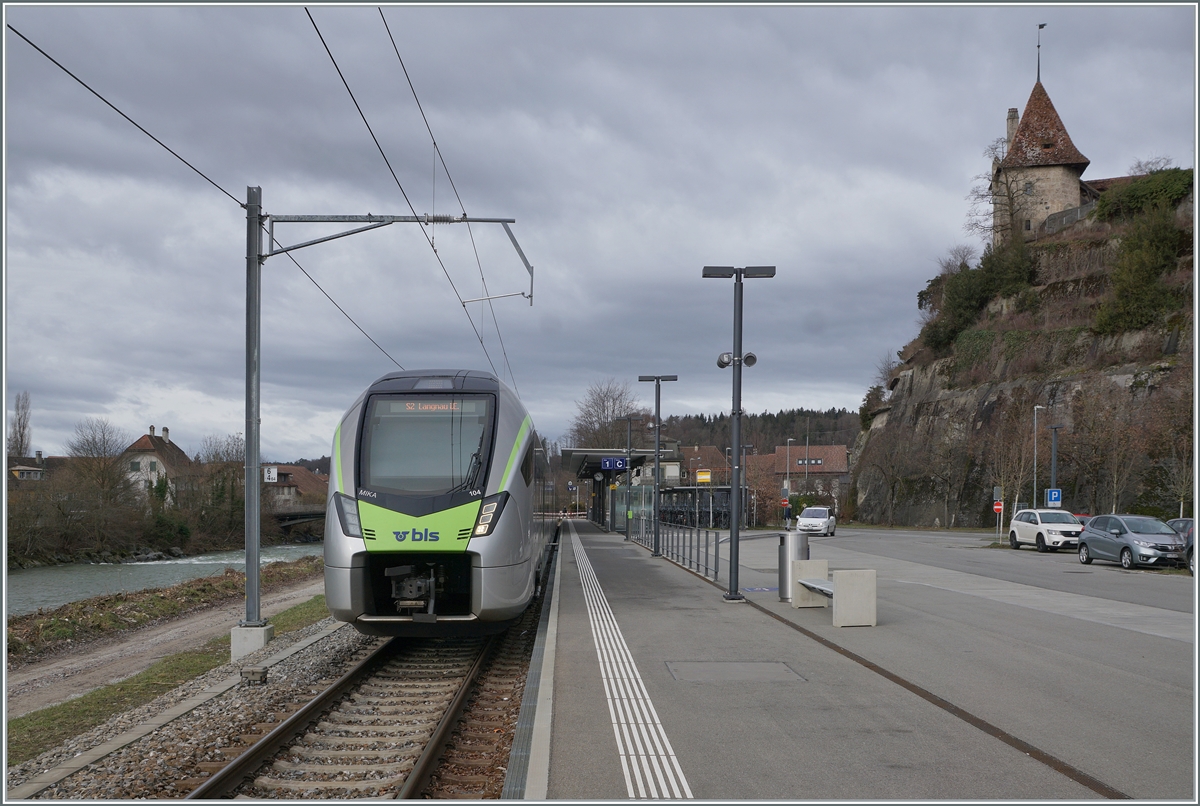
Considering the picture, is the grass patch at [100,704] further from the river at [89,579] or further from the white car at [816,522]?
the white car at [816,522]

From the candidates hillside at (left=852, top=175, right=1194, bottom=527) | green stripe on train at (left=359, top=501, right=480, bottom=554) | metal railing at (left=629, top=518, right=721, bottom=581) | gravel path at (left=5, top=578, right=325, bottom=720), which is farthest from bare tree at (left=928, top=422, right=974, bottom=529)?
green stripe on train at (left=359, top=501, right=480, bottom=554)

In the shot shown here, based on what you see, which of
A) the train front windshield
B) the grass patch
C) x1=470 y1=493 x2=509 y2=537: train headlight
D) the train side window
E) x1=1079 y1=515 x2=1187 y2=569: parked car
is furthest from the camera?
x1=1079 y1=515 x2=1187 y2=569: parked car

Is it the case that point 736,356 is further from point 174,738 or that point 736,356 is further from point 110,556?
point 110,556

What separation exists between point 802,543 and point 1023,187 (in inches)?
2826

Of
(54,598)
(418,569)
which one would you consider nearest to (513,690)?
(418,569)

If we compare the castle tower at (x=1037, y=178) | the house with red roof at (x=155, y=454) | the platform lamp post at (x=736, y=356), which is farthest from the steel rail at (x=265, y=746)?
the castle tower at (x=1037, y=178)

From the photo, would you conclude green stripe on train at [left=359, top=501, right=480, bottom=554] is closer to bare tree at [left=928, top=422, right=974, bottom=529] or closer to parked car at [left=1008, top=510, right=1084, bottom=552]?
parked car at [left=1008, top=510, right=1084, bottom=552]

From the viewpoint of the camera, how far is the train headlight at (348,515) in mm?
10203

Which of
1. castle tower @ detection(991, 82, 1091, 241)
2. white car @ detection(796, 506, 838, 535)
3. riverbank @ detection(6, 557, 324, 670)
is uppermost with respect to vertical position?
castle tower @ detection(991, 82, 1091, 241)

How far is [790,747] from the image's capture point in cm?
641

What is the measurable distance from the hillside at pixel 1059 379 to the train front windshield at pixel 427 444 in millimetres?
37138

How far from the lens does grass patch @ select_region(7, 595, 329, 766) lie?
9.07 metres

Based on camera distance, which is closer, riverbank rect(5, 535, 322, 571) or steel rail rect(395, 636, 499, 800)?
steel rail rect(395, 636, 499, 800)

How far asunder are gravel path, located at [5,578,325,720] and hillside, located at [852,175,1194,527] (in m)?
36.3
